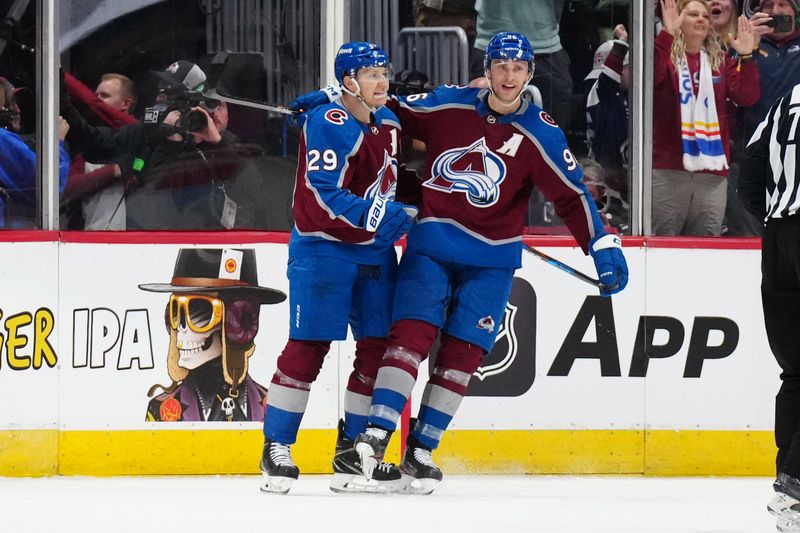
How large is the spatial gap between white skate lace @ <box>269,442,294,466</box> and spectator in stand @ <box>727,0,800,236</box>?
1.95 metres

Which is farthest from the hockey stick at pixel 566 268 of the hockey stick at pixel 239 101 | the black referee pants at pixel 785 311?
the hockey stick at pixel 239 101

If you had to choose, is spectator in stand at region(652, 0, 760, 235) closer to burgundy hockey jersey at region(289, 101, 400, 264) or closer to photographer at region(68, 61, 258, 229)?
burgundy hockey jersey at region(289, 101, 400, 264)

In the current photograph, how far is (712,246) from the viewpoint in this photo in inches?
193

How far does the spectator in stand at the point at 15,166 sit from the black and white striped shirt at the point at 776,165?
238 centimetres

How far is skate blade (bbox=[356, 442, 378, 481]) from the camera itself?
153 inches

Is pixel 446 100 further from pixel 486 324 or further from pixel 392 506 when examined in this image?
pixel 392 506

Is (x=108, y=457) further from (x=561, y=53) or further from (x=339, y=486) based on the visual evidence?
(x=561, y=53)

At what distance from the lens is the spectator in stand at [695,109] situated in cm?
501

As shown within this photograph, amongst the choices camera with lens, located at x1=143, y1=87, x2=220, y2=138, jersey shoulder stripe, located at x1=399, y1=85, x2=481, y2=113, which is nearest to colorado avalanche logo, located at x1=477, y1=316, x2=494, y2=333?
jersey shoulder stripe, located at x1=399, y1=85, x2=481, y2=113

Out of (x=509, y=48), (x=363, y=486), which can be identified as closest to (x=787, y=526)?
(x=363, y=486)

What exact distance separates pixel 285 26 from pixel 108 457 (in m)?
1.59

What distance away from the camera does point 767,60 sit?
5059mm

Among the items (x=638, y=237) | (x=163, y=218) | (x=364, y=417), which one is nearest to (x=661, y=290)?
(x=638, y=237)

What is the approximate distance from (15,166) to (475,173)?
162cm
